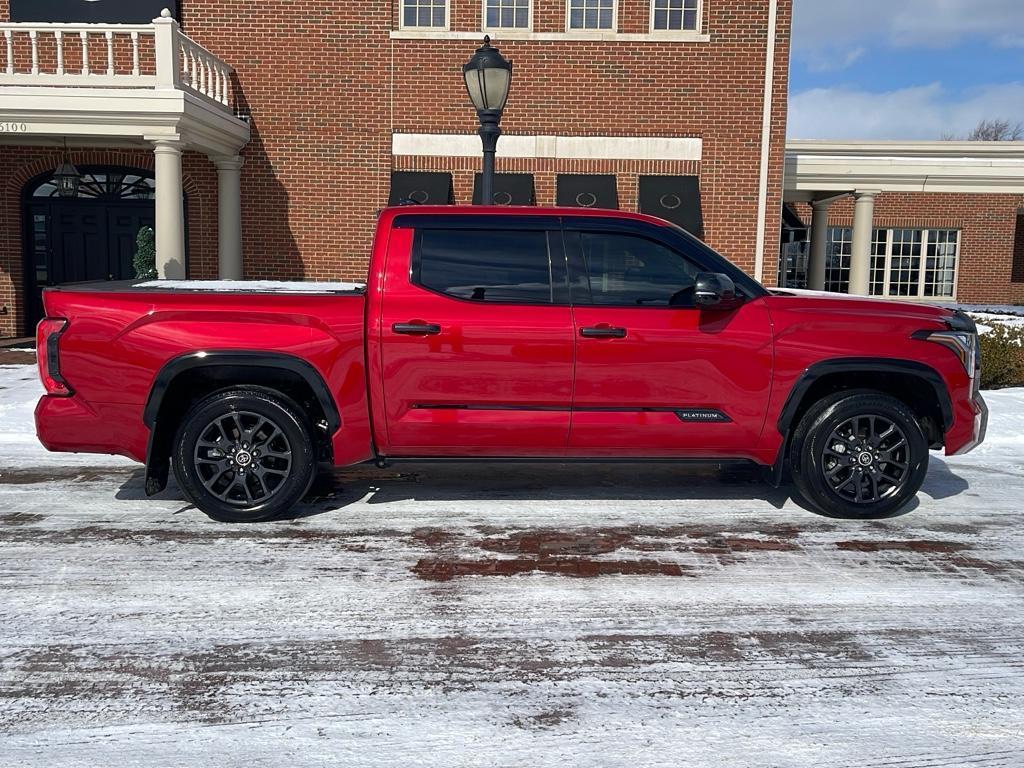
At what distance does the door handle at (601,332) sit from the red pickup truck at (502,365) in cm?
1

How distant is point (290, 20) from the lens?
588 inches

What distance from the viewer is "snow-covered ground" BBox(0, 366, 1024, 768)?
287 centimetres

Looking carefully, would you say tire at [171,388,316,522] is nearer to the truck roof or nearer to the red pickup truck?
the red pickup truck

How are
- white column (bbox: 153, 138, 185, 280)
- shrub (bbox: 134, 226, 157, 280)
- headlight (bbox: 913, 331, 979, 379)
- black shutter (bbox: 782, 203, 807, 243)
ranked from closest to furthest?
headlight (bbox: 913, 331, 979, 379), white column (bbox: 153, 138, 185, 280), shrub (bbox: 134, 226, 157, 280), black shutter (bbox: 782, 203, 807, 243)

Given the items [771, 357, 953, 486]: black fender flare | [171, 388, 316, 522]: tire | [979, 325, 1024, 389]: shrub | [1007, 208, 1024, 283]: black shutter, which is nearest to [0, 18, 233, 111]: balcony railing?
[171, 388, 316, 522]: tire

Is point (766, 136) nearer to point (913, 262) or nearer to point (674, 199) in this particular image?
point (674, 199)

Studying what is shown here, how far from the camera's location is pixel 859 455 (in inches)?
215

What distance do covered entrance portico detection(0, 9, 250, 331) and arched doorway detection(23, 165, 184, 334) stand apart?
2cm

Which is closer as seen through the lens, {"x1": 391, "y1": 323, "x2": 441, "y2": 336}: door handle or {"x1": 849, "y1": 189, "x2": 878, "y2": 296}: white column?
{"x1": 391, "y1": 323, "x2": 441, "y2": 336}: door handle

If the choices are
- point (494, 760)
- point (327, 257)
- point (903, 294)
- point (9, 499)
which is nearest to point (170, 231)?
point (327, 257)

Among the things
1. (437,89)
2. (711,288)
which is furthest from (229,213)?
(711,288)

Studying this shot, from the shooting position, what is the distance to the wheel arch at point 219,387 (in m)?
5.09

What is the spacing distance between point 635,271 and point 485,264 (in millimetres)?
925

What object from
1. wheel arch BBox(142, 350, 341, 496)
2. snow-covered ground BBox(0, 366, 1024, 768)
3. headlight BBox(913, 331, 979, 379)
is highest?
headlight BBox(913, 331, 979, 379)
